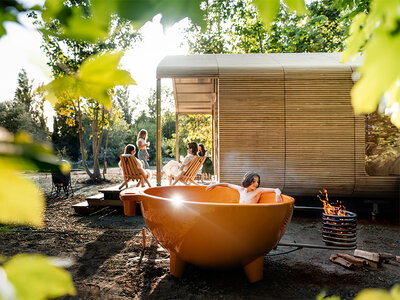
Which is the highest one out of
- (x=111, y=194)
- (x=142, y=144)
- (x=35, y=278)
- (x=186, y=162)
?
(x=142, y=144)

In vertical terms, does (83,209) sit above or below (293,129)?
below

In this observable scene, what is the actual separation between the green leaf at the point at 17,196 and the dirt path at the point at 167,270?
8.61 ft

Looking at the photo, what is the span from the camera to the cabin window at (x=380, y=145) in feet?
19.6

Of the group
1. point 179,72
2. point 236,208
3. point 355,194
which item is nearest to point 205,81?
point 179,72

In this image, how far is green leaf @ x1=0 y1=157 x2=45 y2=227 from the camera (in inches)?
10.9

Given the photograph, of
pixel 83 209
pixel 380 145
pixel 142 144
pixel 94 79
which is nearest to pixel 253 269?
pixel 94 79

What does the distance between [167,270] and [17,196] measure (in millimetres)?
3244

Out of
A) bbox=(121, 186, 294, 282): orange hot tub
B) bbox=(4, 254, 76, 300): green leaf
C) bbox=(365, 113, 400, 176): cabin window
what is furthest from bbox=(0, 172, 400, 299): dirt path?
bbox=(4, 254, 76, 300): green leaf

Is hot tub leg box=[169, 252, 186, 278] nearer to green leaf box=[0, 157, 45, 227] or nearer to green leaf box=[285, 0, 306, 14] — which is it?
green leaf box=[285, 0, 306, 14]

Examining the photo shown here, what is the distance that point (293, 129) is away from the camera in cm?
577

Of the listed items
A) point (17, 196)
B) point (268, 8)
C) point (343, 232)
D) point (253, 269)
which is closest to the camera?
point (17, 196)

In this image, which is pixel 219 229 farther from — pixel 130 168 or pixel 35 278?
Result: pixel 130 168

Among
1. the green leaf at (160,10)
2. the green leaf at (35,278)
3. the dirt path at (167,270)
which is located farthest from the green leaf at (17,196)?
the dirt path at (167,270)

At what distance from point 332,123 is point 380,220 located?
2412 mm
